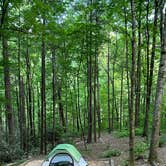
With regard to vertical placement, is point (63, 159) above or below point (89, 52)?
below

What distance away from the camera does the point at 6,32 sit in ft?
34.7

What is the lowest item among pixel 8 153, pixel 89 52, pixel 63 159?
pixel 8 153

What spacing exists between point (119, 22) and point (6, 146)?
963 centimetres

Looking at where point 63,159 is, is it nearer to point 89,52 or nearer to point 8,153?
point 8,153

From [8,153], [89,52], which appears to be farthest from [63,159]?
[89,52]

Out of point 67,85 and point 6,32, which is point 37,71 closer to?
point 67,85

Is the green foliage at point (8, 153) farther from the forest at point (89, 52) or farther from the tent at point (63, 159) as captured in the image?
the tent at point (63, 159)

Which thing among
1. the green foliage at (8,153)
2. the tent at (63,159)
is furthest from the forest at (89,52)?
the tent at (63,159)

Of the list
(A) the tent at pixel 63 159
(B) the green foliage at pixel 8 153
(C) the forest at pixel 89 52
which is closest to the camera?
(C) the forest at pixel 89 52

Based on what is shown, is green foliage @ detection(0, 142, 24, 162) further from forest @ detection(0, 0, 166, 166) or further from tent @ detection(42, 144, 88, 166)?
tent @ detection(42, 144, 88, 166)

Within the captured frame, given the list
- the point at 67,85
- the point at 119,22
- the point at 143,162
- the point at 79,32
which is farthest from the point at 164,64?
the point at 67,85

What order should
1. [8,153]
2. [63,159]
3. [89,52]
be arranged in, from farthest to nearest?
[89,52] → [8,153] → [63,159]

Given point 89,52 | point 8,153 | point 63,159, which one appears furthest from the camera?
point 89,52

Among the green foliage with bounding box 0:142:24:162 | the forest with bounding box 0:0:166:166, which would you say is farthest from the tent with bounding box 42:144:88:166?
the green foliage with bounding box 0:142:24:162
